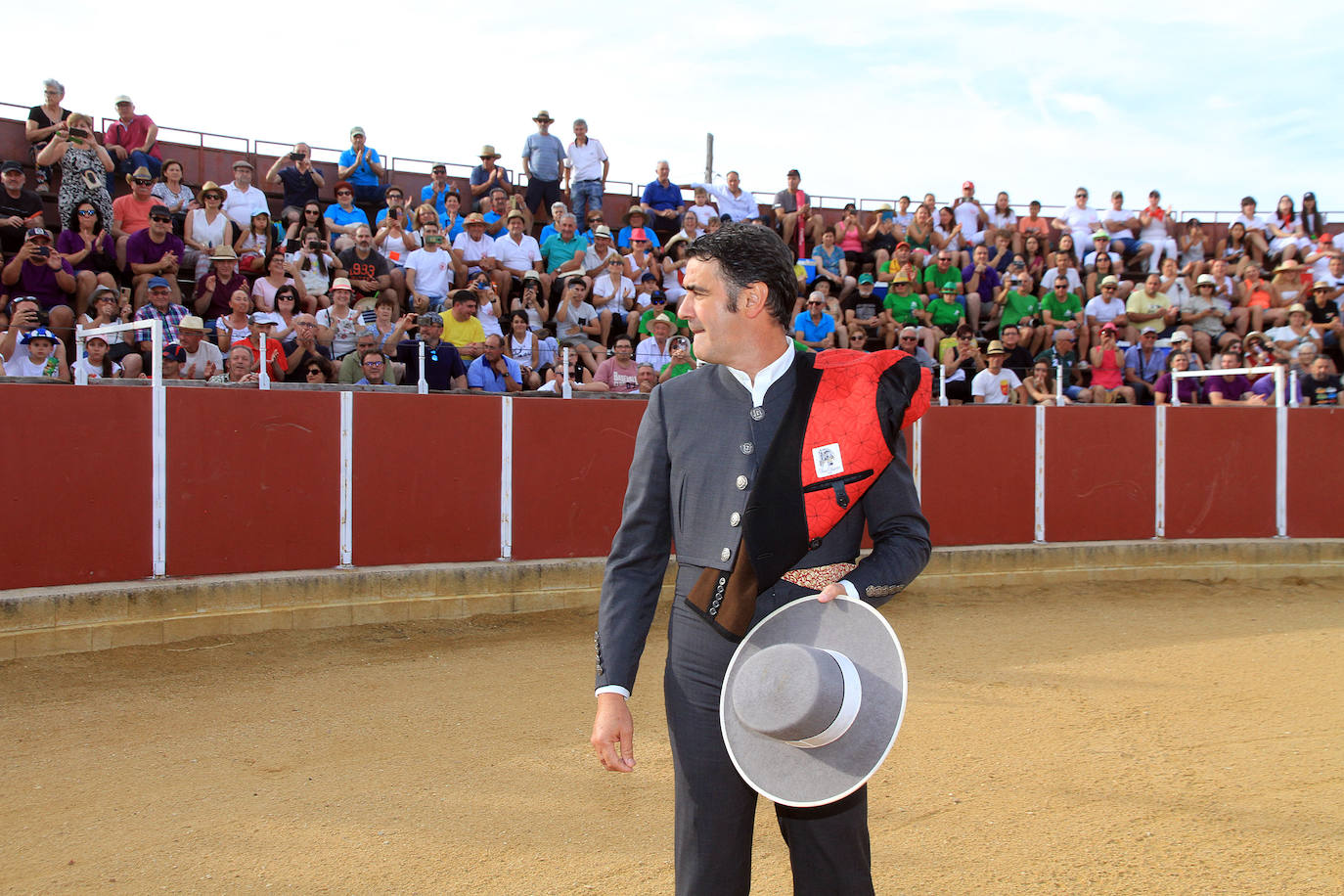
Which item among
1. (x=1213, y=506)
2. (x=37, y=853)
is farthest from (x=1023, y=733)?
(x=1213, y=506)

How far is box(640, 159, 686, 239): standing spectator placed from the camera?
12305 millimetres

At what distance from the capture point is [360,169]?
35.3ft

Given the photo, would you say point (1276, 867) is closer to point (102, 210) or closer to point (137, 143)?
→ point (102, 210)

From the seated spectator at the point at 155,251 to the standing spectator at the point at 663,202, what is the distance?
17.2 ft

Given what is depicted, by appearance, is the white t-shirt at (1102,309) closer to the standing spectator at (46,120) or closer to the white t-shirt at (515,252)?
the white t-shirt at (515,252)

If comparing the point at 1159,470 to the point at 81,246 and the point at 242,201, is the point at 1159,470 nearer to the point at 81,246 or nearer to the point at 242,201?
the point at 242,201

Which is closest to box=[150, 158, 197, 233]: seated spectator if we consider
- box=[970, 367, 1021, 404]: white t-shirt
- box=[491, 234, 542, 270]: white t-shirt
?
box=[491, 234, 542, 270]: white t-shirt

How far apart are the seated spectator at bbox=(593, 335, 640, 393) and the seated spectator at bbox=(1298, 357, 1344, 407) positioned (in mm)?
6693

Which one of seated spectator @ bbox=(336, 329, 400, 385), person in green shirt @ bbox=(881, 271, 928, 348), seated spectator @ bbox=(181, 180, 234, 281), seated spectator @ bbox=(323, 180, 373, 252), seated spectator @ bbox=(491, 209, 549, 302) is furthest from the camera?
person in green shirt @ bbox=(881, 271, 928, 348)

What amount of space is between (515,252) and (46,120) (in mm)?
4082

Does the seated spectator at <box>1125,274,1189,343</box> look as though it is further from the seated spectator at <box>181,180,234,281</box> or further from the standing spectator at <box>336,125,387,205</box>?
the seated spectator at <box>181,180,234,281</box>

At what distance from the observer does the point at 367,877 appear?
126 inches

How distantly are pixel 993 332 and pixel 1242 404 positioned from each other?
107 inches

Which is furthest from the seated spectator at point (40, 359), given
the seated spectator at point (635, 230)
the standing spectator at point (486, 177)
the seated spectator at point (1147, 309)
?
the seated spectator at point (1147, 309)
